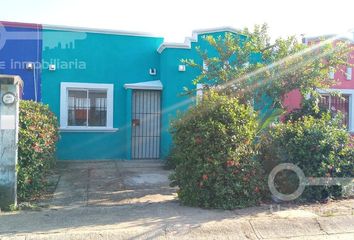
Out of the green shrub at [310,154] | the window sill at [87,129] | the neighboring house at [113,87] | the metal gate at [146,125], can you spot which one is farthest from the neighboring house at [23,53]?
the green shrub at [310,154]

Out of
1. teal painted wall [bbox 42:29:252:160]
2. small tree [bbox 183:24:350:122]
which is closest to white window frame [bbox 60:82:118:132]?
teal painted wall [bbox 42:29:252:160]

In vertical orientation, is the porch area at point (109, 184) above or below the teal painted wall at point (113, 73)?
below

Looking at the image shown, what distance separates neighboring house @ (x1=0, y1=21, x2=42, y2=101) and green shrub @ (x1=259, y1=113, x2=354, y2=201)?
7.59 metres

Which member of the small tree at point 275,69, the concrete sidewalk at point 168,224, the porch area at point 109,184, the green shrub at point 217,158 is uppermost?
the small tree at point 275,69

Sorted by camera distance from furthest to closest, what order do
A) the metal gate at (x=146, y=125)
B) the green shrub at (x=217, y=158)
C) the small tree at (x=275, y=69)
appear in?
the metal gate at (x=146, y=125) < the small tree at (x=275, y=69) < the green shrub at (x=217, y=158)

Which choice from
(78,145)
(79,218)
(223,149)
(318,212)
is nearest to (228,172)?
(223,149)

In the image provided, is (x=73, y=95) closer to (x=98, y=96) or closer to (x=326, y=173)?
(x=98, y=96)

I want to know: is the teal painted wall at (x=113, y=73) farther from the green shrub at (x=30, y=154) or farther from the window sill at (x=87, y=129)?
the green shrub at (x=30, y=154)

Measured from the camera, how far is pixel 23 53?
1164cm

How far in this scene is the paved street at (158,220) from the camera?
521 centimetres

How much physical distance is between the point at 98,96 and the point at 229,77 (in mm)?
5175

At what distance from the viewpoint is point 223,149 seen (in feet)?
21.1

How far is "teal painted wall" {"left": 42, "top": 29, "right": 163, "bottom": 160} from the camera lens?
38.9 ft

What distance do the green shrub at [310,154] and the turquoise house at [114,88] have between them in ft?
16.4
